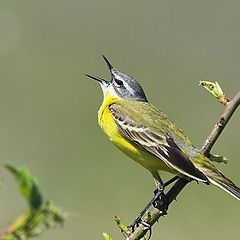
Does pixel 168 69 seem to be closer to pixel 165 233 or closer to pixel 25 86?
pixel 25 86

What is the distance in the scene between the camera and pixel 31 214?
1.67 metres

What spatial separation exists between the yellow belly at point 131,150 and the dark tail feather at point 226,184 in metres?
0.21

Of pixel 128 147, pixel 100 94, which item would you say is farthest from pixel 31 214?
pixel 100 94

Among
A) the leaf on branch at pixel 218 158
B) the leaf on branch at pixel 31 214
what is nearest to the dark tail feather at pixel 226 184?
the leaf on branch at pixel 218 158

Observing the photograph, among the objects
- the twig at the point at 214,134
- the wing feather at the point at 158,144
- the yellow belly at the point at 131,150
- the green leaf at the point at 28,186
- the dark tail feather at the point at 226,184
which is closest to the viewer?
the green leaf at the point at 28,186

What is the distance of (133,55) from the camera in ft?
59.5

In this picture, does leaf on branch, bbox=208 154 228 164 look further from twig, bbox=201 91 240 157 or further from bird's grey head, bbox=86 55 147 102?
bird's grey head, bbox=86 55 147 102

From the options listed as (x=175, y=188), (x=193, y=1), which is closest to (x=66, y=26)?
(x=193, y=1)

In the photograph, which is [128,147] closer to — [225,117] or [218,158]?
[218,158]

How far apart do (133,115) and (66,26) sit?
15.4 m

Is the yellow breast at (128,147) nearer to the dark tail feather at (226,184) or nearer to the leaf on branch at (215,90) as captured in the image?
the dark tail feather at (226,184)

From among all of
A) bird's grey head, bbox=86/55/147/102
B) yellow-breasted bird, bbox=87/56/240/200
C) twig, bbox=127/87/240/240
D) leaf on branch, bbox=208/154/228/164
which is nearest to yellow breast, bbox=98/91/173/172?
yellow-breasted bird, bbox=87/56/240/200

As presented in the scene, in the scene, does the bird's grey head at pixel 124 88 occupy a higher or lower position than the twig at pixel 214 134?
lower

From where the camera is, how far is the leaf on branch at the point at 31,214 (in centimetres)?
165
